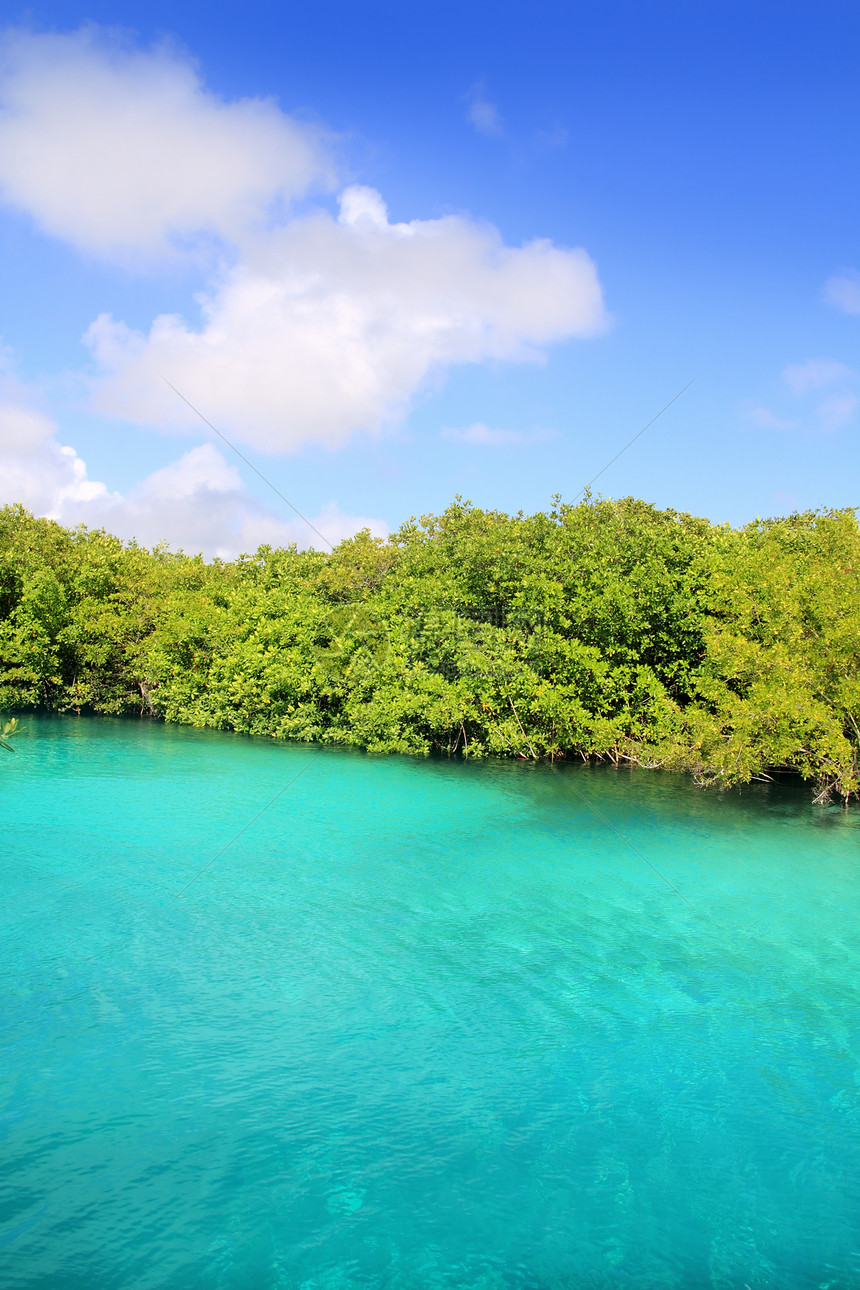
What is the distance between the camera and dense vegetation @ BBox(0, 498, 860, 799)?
18.2 m

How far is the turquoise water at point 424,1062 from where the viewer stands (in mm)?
5273

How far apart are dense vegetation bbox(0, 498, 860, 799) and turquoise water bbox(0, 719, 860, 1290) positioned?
484 centimetres

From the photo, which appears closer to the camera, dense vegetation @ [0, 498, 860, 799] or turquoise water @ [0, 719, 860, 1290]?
turquoise water @ [0, 719, 860, 1290]

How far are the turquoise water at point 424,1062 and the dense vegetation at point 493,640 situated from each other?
4840mm

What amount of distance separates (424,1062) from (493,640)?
17.0 meters

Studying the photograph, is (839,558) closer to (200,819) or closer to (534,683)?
(534,683)

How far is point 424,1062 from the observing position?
7.35 metres

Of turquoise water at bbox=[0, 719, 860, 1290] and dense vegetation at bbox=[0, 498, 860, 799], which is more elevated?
dense vegetation at bbox=[0, 498, 860, 799]

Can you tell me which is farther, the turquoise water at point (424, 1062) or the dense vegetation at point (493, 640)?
the dense vegetation at point (493, 640)

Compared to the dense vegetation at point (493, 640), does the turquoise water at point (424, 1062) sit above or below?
below

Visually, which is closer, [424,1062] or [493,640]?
[424,1062]

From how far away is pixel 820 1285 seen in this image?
16.6 feet

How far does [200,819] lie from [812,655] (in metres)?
13.0

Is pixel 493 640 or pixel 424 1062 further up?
pixel 493 640
